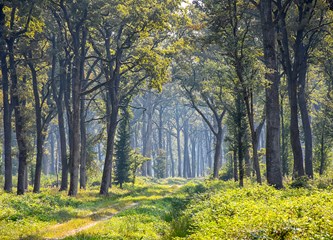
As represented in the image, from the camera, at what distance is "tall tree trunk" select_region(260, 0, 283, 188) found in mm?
21484

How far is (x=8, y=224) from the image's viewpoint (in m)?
14.7

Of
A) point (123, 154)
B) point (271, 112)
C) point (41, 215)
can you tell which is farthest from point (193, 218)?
point (123, 154)

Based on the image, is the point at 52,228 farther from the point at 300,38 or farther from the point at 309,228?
the point at 300,38

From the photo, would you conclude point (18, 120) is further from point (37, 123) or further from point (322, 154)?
point (322, 154)

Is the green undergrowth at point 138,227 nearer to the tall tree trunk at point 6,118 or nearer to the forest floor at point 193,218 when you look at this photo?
the forest floor at point 193,218

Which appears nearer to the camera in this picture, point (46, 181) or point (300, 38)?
point (300, 38)

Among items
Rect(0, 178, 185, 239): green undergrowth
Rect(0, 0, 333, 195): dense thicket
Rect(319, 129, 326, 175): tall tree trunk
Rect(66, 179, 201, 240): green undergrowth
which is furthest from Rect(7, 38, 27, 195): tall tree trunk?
Rect(319, 129, 326, 175): tall tree trunk

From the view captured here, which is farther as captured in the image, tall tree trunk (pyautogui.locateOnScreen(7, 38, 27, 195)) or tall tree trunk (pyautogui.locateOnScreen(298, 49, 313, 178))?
tall tree trunk (pyautogui.locateOnScreen(298, 49, 313, 178))

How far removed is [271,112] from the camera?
21.7m

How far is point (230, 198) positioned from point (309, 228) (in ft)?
25.8

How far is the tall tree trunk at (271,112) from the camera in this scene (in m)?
21.5

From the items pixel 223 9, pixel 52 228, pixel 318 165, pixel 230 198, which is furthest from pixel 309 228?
pixel 318 165

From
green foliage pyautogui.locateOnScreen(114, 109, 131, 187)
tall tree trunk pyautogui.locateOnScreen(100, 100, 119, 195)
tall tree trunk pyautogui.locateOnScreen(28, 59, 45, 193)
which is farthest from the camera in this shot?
green foliage pyautogui.locateOnScreen(114, 109, 131, 187)

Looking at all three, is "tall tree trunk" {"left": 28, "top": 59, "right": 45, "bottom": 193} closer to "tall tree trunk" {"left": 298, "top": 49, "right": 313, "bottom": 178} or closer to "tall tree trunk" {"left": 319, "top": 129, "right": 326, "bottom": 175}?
"tall tree trunk" {"left": 298, "top": 49, "right": 313, "bottom": 178}
